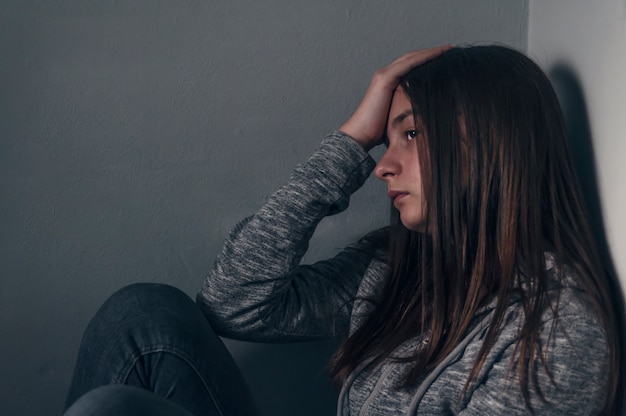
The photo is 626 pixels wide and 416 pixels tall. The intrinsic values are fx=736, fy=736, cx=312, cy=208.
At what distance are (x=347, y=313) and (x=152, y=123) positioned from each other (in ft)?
1.50

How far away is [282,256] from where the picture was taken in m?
1.04

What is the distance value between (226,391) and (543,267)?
439mm

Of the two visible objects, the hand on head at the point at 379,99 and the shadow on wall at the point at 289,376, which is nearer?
the hand on head at the point at 379,99

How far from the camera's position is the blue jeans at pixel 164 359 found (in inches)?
37.8

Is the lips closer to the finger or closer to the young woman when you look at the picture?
the young woman

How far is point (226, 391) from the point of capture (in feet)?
3.21

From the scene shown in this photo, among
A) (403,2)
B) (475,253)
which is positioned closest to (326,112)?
(403,2)

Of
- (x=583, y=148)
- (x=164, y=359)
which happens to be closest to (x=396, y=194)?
(x=583, y=148)

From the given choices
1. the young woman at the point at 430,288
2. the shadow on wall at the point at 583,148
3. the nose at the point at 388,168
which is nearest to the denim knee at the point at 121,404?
the young woman at the point at 430,288

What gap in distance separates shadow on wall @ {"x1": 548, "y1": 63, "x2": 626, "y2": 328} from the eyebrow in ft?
0.71

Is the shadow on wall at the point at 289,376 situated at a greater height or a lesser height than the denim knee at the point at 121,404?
lesser

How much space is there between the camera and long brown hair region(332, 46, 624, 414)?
34.4 inches

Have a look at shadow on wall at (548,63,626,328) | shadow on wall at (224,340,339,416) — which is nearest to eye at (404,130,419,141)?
shadow on wall at (548,63,626,328)

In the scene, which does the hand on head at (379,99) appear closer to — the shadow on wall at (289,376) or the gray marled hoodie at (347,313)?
the gray marled hoodie at (347,313)
